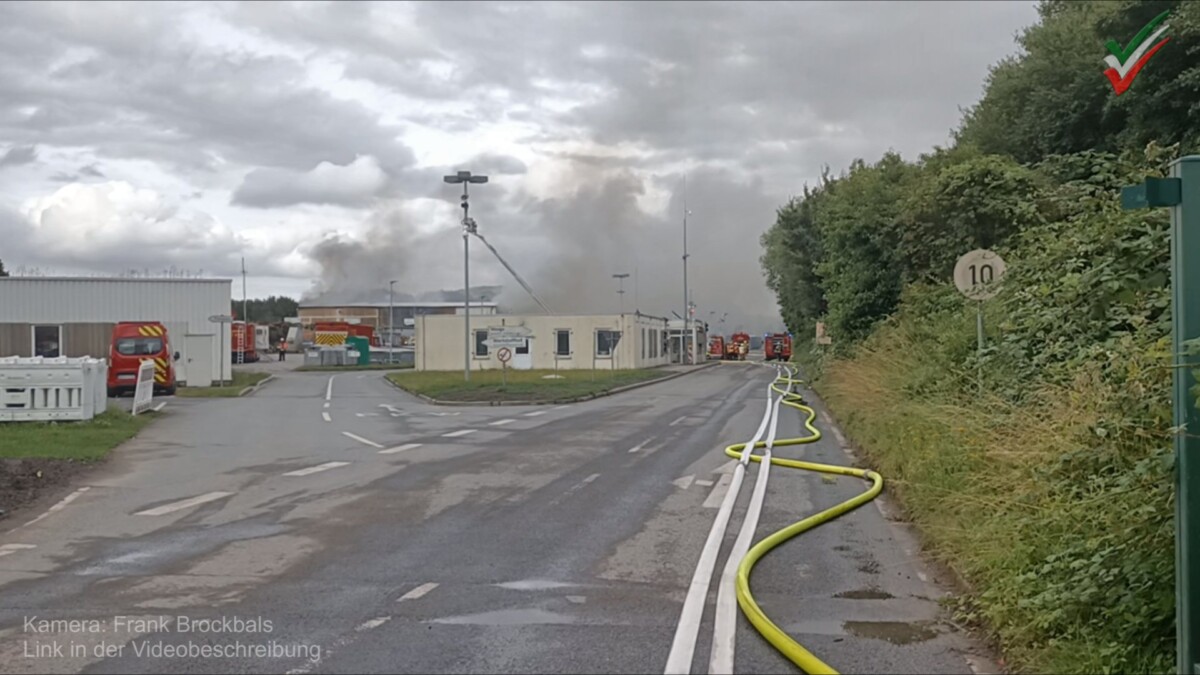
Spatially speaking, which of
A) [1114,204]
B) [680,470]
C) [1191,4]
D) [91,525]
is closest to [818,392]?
[1191,4]

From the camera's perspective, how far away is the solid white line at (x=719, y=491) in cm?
1142

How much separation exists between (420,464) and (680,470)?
12.2 feet

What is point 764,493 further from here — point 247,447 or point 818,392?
point 818,392

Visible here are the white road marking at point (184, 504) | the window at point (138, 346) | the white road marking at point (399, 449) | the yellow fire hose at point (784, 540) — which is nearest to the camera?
the yellow fire hose at point (784, 540)

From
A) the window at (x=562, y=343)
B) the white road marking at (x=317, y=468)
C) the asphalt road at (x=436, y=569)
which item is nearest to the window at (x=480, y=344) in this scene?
the window at (x=562, y=343)

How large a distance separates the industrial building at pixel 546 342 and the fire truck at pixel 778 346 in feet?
118

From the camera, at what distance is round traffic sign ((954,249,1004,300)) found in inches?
A: 520

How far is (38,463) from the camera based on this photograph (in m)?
14.1

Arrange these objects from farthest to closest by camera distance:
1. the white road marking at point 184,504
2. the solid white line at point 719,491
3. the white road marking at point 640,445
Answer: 1. the white road marking at point 640,445
2. the solid white line at point 719,491
3. the white road marking at point 184,504

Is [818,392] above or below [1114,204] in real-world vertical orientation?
below

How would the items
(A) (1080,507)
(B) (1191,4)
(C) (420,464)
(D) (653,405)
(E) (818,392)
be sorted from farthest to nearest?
1. (E) (818,392)
2. (D) (653,405)
3. (B) (1191,4)
4. (C) (420,464)
5. (A) (1080,507)

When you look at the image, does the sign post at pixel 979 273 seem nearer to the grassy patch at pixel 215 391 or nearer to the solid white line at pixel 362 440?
the solid white line at pixel 362 440

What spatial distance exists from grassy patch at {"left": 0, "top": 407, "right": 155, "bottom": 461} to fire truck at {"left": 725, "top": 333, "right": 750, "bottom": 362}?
272ft

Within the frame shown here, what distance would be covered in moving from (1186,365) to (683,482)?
8.91m
